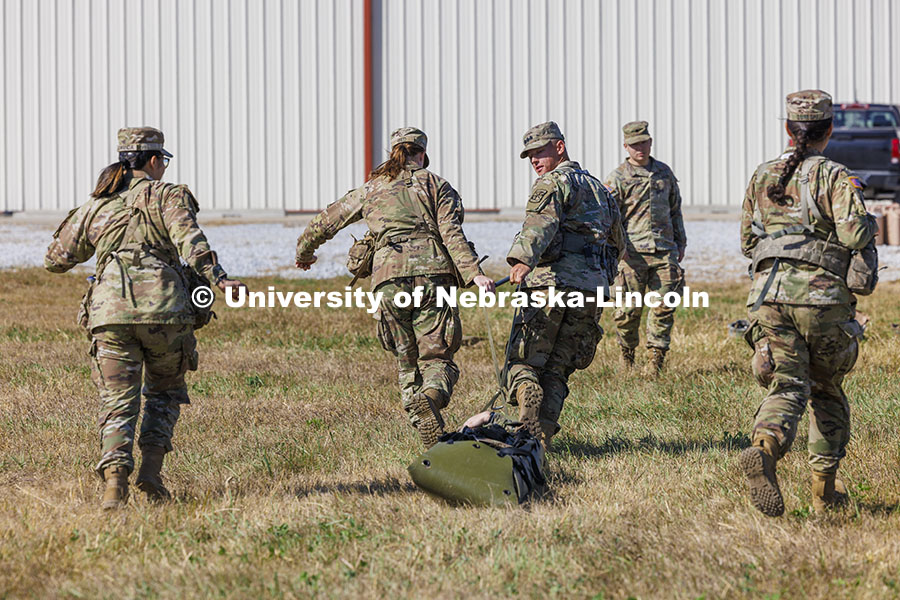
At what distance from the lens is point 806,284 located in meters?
4.70

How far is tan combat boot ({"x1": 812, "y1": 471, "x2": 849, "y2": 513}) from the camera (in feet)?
16.2

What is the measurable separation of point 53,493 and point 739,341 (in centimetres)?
714

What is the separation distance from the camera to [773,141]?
81.5 feet

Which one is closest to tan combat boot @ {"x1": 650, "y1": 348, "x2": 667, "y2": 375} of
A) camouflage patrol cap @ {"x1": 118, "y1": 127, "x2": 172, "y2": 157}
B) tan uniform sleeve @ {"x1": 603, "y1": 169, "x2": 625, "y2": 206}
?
tan uniform sleeve @ {"x1": 603, "y1": 169, "x2": 625, "y2": 206}

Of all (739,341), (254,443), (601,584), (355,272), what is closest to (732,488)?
(601,584)

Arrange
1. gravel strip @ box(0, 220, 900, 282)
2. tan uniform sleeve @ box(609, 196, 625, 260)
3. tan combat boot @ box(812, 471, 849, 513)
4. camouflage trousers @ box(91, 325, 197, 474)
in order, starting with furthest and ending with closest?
gravel strip @ box(0, 220, 900, 282) → tan uniform sleeve @ box(609, 196, 625, 260) → camouflage trousers @ box(91, 325, 197, 474) → tan combat boot @ box(812, 471, 849, 513)

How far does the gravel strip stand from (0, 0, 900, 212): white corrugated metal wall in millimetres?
2480

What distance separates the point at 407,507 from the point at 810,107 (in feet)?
8.43

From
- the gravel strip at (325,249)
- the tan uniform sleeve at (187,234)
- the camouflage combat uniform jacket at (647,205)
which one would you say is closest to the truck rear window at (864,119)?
the gravel strip at (325,249)

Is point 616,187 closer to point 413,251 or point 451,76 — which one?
point 413,251

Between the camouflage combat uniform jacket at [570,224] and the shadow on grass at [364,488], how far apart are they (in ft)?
4.56

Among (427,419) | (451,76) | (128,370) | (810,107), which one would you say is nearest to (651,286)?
(427,419)

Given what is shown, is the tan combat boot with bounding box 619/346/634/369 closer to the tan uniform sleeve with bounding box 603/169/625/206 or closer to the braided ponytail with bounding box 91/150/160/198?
the tan uniform sleeve with bounding box 603/169/625/206

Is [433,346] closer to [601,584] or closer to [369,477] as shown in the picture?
[369,477]
